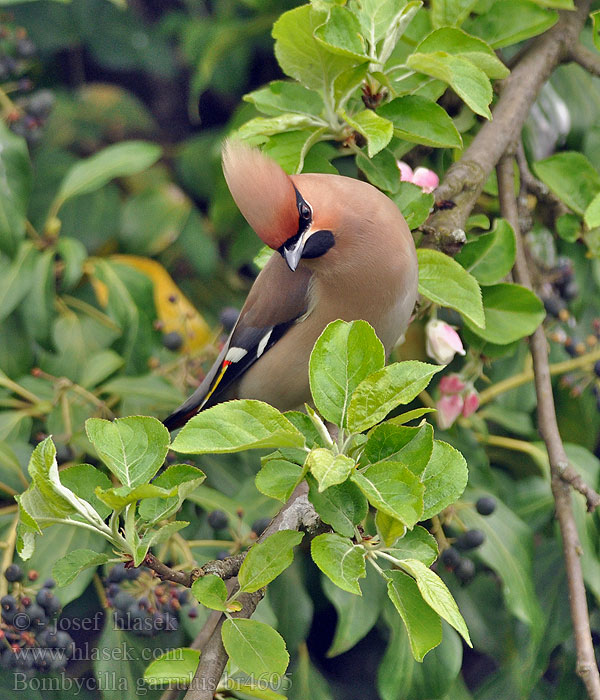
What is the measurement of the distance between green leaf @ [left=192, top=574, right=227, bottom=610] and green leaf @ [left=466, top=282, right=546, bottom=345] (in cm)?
78

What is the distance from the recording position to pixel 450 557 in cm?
188

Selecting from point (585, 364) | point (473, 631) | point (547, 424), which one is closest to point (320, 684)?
point (473, 631)

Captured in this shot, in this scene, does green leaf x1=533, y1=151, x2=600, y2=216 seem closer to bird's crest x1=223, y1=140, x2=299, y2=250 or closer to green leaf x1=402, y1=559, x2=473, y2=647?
bird's crest x1=223, y1=140, x2=299, y2=250

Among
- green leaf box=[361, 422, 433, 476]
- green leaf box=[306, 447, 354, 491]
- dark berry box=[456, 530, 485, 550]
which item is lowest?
dark berry box=[456, 530, 485, 550]

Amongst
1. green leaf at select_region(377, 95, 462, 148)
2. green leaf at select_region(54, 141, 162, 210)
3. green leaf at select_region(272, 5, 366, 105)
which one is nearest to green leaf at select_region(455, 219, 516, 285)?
green leaf at select_region(377, 95, 462, 148)

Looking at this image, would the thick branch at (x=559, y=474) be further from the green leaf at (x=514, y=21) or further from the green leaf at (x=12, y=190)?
the green leaf at (x=12, y=190)

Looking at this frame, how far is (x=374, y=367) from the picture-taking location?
120 cm

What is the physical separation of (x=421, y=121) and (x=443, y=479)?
2.39ft

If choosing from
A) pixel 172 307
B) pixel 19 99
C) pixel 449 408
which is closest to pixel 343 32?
pixel 449 408

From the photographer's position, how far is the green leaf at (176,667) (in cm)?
123

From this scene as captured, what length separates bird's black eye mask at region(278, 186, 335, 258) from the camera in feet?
5.39

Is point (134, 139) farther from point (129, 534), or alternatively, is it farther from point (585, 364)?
point (129, 534)

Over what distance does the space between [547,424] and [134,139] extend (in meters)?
1.93

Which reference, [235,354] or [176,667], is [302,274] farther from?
[176,667]
